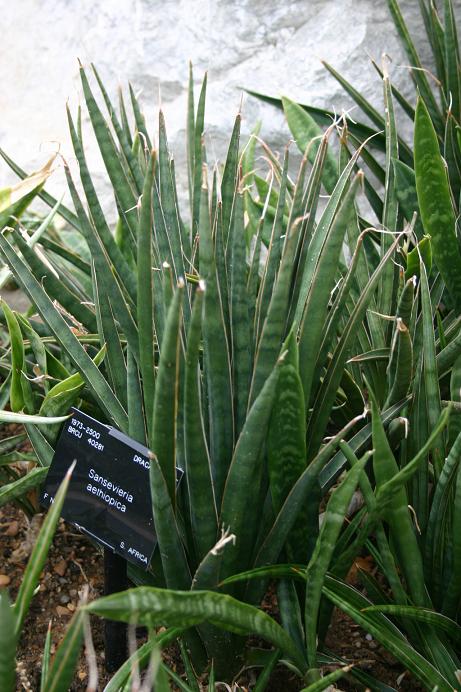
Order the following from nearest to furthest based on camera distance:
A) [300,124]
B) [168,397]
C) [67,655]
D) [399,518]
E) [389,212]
Answer: [67,655], [168,397], [399,518], [389,212], [300,124]

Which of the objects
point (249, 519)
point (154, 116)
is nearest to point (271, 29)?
point (154, 116)

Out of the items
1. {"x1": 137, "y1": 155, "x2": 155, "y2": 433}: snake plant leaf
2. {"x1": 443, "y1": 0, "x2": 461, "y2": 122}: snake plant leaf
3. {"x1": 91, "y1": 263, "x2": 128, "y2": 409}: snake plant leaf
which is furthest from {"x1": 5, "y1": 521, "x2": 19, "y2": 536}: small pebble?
{"x1": 443, "y1": 0, "x2": 461, "y2": 122}: snake plant leaf

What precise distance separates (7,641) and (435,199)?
712mm

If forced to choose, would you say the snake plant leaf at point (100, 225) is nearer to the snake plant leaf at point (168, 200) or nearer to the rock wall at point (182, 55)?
the snake plant leaf at point (168, 200)

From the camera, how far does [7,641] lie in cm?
49

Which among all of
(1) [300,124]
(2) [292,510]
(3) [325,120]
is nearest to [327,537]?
(2) [292,510]

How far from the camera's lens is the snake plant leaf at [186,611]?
48cm

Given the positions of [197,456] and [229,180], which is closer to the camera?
[197,456]

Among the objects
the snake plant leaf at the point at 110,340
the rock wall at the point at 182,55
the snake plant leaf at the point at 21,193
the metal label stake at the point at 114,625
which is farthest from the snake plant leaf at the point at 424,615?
the rock wall at the point at 182,55

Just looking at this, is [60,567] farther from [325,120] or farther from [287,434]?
[325,120]

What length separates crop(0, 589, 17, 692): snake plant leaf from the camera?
48 cm

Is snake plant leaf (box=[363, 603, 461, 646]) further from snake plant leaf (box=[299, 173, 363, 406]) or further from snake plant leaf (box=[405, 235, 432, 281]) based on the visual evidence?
snake plant leaf (box=[405, 235, 432, 281])

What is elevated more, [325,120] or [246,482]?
[325,120]

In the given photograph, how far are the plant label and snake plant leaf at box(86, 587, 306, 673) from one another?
0.13 meters
